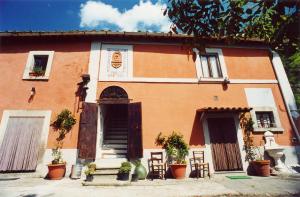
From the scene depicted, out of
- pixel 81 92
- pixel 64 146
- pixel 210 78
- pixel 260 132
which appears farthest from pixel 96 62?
pixel 260 132

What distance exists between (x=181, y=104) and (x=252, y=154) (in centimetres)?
350

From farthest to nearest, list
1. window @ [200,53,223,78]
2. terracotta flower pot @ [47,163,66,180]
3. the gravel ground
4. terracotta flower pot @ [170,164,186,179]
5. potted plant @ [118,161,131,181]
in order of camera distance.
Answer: window @ [200,53,223,78]
terracotta flower pot @ [170,164,186,179]
terracotta flower pot @ [47,163,66,180]
potted plant @ [118,161,131,181]
the gravel ground

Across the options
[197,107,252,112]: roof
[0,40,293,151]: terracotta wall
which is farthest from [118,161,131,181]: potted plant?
[197,107,252,112]: roof

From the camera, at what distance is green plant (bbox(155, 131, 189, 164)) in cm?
779

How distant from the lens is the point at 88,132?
307 inches

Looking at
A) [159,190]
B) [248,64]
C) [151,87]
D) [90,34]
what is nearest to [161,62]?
[151,87]

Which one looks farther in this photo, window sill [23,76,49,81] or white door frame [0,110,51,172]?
window sill [23,76,49,81]

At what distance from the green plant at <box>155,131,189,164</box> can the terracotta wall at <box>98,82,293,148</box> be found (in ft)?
0.78

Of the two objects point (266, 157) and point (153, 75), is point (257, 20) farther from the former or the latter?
point (266, 157)

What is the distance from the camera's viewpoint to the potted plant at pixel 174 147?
766 cm

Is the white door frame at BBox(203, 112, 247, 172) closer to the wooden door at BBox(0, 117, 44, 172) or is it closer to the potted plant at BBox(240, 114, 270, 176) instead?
the potted plant at BBox(240, 114, 270, 176)

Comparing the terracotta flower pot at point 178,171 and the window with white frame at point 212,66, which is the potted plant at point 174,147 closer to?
the terracotta flower pot at point 178,171

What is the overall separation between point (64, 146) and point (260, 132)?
8.00 m

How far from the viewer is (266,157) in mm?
8242
